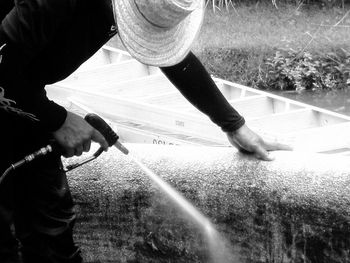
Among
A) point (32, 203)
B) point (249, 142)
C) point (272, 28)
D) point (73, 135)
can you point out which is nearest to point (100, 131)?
point (73, 135)

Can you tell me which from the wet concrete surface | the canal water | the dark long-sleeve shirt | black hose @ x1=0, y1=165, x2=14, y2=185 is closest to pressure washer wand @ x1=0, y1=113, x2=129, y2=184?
black hose @ x1=0, y1=165, x2=14, y2=185

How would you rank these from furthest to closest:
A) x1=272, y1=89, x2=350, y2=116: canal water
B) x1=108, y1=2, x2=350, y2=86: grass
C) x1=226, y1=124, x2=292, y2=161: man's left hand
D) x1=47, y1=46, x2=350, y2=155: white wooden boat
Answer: x1=108, y1=2, x2=350, y2=86: grass < x1=272, y1=89, x2=350, y2=116: canal water < x1=47, y1=46, x2=350, y2=155: white wooden boat < x1=226, y1=124, x2=292, y2=161: man's left hand

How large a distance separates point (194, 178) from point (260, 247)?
40cm

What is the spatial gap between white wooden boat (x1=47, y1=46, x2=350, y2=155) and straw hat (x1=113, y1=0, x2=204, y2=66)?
193 cm

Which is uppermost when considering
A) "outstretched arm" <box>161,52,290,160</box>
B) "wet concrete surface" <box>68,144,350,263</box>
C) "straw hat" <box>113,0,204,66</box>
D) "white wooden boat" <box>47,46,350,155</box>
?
"straw hat" <box>113,0,204,66</box>

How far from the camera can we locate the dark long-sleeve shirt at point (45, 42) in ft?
6.42

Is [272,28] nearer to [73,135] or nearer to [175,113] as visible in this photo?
[175,113]

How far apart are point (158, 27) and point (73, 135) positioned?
0.51 m

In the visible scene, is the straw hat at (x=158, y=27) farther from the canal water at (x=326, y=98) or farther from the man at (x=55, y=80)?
the canal water at (x=326, y=98)

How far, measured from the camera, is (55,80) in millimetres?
2283

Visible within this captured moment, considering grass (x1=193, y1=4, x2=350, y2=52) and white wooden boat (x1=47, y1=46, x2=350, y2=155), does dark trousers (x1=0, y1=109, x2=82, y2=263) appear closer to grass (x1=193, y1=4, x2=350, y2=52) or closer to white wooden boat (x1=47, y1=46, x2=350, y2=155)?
white wooden boat (x1=47, y1=46, x2=350, y2=155)

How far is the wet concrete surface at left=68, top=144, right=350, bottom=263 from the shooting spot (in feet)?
8.27

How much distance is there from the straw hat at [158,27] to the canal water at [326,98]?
4793mm

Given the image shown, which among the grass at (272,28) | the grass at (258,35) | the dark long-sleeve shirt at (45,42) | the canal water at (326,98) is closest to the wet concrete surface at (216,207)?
the dark long-sleeve shirt at (45,42)
